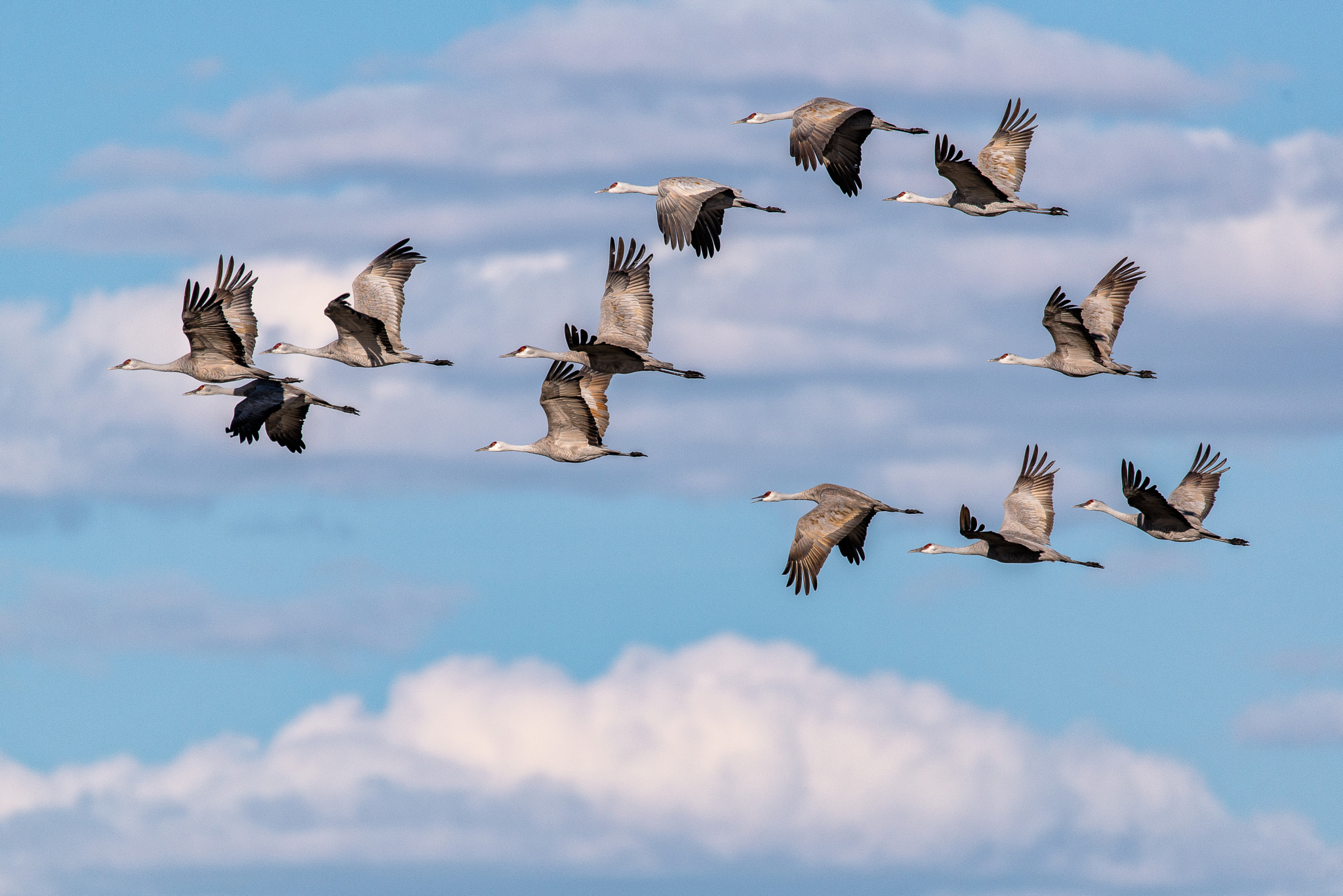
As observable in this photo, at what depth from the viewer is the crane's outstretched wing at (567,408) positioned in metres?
47.2

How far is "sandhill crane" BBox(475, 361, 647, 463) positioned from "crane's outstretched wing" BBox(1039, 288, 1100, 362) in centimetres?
829

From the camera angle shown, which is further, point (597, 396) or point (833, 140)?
point (597, 396)

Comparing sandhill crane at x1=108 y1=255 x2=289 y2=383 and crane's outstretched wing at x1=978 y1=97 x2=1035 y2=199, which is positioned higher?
crane's outstretched wing at x1=978 y1=97 x2=1035 y2=199

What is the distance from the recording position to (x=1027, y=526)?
4744 cm

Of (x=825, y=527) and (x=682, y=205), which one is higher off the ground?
(x=682, y=205)

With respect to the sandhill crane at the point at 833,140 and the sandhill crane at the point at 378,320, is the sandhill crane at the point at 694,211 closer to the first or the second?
the sandhill crane at the point at 833,140

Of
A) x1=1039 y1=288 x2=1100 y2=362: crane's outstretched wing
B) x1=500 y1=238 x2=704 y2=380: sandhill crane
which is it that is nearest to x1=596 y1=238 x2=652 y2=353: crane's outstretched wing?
x1=500 y1=238 x2=704 y2=380: sandhill crane

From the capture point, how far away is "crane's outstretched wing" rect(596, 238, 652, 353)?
4550 cm

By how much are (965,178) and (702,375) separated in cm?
628

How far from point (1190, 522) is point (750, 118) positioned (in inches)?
463

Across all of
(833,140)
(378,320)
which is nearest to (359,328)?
(378,320)

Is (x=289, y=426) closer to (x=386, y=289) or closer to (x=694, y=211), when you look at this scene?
(x=386, y=289)

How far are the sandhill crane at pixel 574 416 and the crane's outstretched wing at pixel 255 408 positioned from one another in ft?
16.7

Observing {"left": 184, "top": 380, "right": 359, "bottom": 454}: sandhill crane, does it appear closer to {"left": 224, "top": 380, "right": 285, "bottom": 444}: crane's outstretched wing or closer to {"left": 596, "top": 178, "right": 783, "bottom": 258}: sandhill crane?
{"left": 224, "top": 380, "right": 285, "bottom": 444}: crane's outstretched wing
